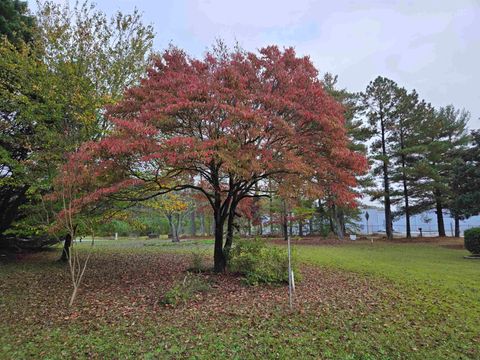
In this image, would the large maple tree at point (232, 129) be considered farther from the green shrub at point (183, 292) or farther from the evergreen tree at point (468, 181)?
the evergreen tree at point (468, 181)

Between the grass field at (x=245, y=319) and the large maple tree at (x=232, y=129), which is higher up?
the large maple tree at (x=232, y=129)

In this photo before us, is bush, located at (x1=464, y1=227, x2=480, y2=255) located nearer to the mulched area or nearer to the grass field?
the grass field

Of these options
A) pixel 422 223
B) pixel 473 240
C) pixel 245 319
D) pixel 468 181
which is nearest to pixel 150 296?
pixel 245 319

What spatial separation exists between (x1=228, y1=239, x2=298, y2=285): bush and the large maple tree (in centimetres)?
144

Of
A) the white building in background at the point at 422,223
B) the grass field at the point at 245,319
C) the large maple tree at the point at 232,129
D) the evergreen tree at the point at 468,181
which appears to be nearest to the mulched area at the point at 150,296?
the grass field at the point at 245,319

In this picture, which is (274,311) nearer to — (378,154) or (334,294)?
(334,294)

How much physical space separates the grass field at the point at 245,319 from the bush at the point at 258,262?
0.29 metres

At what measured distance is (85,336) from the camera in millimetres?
4004

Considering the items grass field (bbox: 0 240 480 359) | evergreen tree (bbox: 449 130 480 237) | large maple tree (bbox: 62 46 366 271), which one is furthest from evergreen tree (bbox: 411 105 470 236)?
large maple tree (bbox: 62 46 366 271)

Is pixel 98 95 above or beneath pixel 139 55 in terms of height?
beneath

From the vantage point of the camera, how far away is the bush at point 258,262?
20.9 feet

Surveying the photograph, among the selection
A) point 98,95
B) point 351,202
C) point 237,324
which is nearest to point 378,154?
point 351,202

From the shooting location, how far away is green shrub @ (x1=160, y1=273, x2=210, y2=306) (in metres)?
5.08

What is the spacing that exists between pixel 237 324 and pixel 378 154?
18907 millimetres
